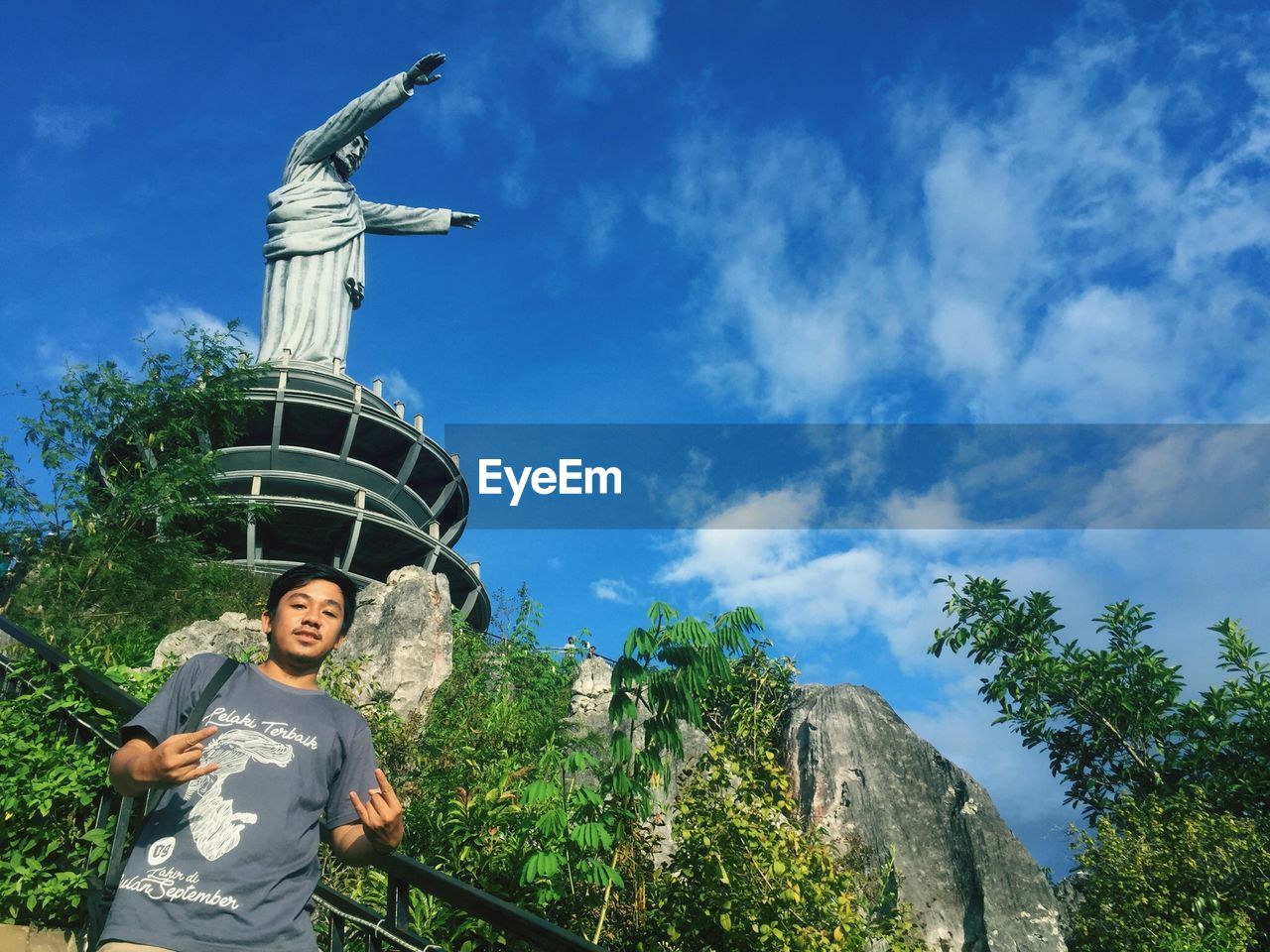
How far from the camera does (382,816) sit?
104 inches

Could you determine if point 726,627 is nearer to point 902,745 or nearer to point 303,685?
point 303,685

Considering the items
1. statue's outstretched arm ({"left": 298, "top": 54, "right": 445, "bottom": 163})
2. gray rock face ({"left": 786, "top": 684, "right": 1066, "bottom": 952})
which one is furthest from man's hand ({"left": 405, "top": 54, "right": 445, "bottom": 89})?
gray rock face ({"left": 786, "top": 684, "right": 1066, "bottom": 952})

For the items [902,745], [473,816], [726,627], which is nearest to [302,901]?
[726,627]

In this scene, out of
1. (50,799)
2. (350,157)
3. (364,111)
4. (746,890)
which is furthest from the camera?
(350,157)

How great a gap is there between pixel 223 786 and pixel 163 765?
0.26m

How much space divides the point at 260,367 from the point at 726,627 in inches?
678

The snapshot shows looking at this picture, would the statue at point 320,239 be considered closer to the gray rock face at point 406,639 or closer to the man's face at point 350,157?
the man's face at point 350,157

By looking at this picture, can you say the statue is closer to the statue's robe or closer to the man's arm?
the statue's robe

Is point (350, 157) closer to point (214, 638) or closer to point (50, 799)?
point (214, 638)

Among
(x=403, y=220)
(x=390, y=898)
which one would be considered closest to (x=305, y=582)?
(x=390, y=898)

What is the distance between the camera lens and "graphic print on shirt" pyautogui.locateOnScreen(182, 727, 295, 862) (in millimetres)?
2506

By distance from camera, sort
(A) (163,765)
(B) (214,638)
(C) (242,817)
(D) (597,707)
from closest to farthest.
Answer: (A) (163,765) → (C) (242,817) → (B) (214,638) → (D) (597,707)

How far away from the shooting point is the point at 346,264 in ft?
93.7

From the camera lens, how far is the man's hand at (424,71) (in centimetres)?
2436
